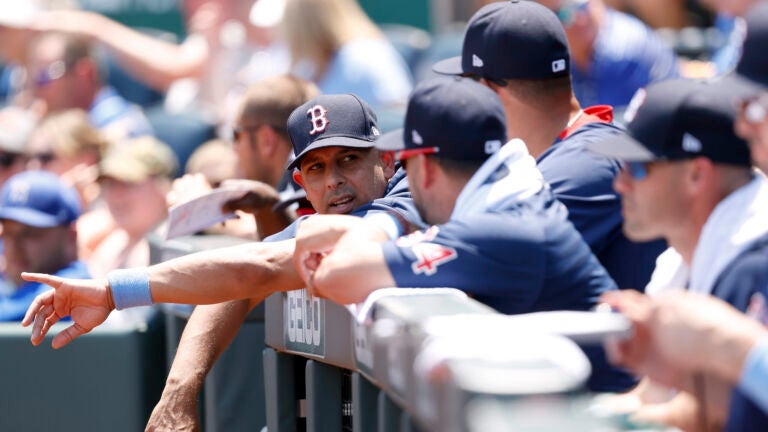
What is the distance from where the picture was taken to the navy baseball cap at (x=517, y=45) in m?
3.90

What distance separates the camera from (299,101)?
18.0 ft

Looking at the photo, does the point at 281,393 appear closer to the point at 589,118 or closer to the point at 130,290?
the point at 130,290

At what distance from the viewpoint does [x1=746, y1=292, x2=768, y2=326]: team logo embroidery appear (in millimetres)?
2389

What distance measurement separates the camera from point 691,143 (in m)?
Result: 2.69

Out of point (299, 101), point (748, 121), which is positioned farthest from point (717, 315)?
point (299, 101)

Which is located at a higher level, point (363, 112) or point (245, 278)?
point (363, 112)

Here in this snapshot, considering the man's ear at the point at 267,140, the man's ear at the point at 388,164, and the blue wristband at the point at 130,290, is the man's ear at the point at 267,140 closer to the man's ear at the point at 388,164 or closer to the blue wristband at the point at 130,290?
the man's ear at the point at 388,164

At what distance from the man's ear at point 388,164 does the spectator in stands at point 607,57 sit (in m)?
2.31

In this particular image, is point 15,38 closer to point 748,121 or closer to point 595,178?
point 595,178

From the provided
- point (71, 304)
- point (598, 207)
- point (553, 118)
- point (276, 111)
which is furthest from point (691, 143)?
point (276, 111)

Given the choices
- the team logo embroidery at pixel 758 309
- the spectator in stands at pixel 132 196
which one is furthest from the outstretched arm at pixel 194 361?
the spectator in stands at pixel 132 196

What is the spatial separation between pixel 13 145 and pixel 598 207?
5149 mm

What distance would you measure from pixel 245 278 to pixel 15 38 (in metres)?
6.60

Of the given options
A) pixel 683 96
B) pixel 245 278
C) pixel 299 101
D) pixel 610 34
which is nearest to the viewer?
pixel 683 96
